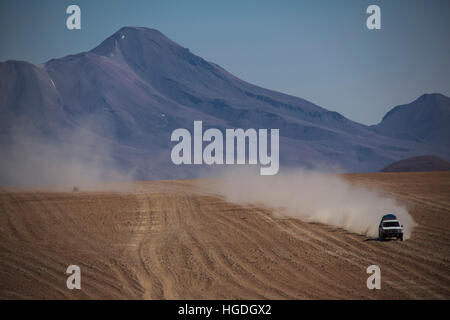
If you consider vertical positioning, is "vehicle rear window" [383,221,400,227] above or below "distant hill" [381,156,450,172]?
above

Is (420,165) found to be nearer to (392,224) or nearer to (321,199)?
(321,199)

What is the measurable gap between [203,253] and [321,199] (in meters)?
19.3

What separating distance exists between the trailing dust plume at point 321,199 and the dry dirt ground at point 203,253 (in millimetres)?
1437

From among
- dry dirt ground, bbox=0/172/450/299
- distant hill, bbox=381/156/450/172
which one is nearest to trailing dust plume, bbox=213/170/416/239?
dry dirt ground, bbox=0/172/450/299

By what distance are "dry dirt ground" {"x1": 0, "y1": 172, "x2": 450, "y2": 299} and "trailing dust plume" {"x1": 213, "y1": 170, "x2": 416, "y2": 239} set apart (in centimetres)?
144

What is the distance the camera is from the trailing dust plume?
3996 cm

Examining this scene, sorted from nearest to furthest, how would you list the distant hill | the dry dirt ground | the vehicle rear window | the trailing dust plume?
the dry dirt ground < the vehicle rear window < the trailing dust plume < the distant hill

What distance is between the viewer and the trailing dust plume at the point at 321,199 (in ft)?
131

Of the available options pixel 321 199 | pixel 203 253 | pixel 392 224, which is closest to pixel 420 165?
pixel 321 199

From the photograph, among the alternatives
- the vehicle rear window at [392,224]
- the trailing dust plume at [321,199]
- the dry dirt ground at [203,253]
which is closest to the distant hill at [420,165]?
the trailing dust plume at [321,199]

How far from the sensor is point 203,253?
105 ft

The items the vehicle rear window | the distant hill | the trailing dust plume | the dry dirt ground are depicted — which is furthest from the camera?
the distant hill

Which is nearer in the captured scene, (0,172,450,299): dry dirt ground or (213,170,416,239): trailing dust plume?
(0,172,450,299): dry dirt ground

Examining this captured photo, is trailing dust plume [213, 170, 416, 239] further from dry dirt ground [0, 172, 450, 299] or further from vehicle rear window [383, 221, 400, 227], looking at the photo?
vehicle rear window [383, 221, 400, 227]
